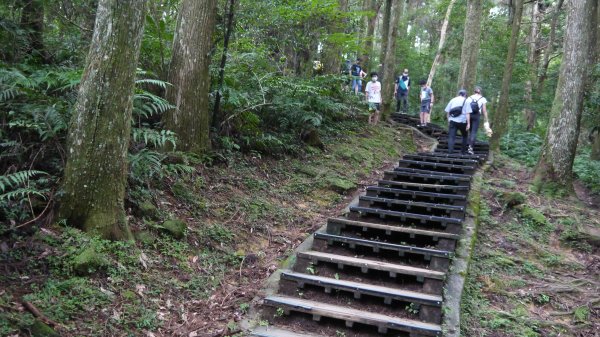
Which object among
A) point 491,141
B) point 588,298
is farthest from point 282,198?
point 491,141

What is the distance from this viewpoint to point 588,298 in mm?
6387

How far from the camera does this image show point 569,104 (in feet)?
33.8

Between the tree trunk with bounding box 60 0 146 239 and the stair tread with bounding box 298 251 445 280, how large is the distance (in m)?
2.74

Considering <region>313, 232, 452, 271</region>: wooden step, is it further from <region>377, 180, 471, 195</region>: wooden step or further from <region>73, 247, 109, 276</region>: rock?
<region>73, 247, 109, 276</region>: rock

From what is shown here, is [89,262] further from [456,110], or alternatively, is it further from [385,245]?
[456,110]

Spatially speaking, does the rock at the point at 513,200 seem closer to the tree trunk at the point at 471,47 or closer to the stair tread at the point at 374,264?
the stair tread at the point at 374,264

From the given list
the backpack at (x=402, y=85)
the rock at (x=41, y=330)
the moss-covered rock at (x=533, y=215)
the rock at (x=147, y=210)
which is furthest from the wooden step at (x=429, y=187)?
the backpack at (x=402, y=85)

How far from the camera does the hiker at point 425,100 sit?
17.4 m

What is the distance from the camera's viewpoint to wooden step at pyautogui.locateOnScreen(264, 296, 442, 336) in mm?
4922

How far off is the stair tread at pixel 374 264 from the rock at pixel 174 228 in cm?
164

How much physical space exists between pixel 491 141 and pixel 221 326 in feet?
45.6

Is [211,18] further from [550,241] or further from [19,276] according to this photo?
[550,241]

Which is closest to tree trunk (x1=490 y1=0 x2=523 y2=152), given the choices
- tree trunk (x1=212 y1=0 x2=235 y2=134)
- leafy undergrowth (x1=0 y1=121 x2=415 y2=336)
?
leafy undergrowth (x1=0 y1=121 x2=415 y2=336)

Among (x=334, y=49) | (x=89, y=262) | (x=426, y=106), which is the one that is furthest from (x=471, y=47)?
(x=89, y=262)
